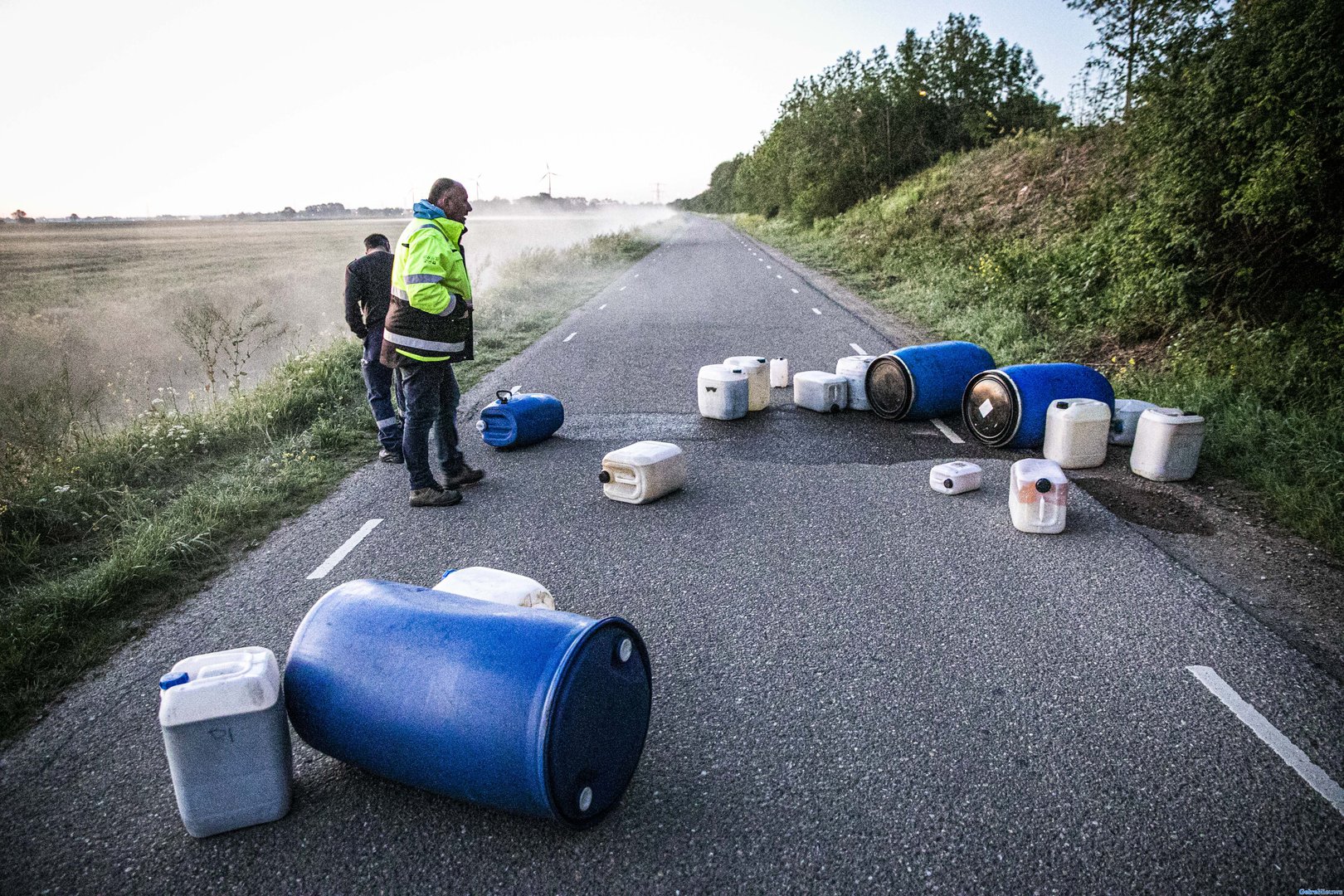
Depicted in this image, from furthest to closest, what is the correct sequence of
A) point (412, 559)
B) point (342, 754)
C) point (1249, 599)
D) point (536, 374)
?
point (536, 374) → point (412, 559) → point (1249, 599) → point (342, 754)

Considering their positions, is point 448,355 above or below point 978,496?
above

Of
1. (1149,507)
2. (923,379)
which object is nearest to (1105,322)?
(923,379)

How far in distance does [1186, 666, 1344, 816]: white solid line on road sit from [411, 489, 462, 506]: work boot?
450cm

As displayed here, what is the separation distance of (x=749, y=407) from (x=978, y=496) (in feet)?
9.47

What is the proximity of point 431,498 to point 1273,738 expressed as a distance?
192 inches

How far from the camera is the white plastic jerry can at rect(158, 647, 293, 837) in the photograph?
97.3 inches

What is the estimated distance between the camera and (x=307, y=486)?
6.19 m

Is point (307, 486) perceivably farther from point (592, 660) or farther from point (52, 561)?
point (592, 660)

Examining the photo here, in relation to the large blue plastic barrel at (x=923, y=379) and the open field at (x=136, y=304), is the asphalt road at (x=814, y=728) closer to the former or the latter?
the large blue plastic barrel at (x=923, y=379)

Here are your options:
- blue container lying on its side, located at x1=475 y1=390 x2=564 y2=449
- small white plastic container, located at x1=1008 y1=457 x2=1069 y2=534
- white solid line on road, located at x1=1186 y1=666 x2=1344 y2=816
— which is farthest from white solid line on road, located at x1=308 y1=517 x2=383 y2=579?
white solid line on road, located at x1=1186 y1=666 x2=1344 y2=816

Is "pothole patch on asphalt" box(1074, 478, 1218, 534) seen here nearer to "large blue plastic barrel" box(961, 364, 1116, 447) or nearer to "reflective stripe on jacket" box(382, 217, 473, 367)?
"large blue plastic barrel" box(961, 364, 1116, 447)

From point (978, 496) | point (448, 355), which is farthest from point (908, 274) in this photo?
point (448, 355)

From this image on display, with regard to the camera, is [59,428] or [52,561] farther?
[59,428]

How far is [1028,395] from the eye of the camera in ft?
21.1
